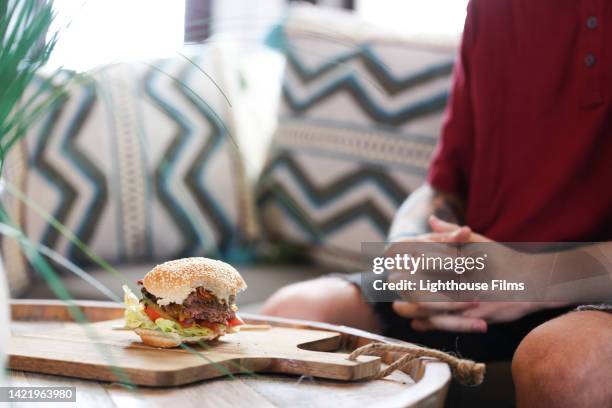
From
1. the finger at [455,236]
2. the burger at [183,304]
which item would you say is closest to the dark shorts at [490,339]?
the finger at [455,236]

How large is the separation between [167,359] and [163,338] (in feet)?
0.16

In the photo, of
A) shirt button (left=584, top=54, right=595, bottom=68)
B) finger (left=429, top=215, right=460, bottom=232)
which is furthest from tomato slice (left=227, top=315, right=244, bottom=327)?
shirt button (left=584, top=54, right=595, bottom=68)

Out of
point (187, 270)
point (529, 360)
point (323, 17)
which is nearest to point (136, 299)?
point (187, 270)

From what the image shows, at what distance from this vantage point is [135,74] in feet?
6.26

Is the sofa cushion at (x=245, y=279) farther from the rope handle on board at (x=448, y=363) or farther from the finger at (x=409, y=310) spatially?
the rope handle on board at (x=448, y=363)

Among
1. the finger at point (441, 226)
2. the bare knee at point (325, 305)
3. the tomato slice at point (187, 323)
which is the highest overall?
the tomato slice at point (187, 323)

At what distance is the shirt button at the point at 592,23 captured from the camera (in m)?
1.26

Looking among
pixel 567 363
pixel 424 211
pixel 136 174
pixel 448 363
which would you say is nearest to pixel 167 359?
pixel 448 363

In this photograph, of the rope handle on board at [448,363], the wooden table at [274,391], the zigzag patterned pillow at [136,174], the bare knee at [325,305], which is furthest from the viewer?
the zigzag patterned pillow at [136,174]

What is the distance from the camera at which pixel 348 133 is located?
6.18 feet

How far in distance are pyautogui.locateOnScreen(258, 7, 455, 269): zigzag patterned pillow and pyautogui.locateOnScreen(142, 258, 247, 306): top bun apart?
3.33 ft

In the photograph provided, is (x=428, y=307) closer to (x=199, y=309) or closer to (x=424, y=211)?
(x=424, y=211)

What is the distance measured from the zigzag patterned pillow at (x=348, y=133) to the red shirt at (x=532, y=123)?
0.28 metres

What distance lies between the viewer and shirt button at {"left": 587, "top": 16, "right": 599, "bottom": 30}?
1.26 metres
